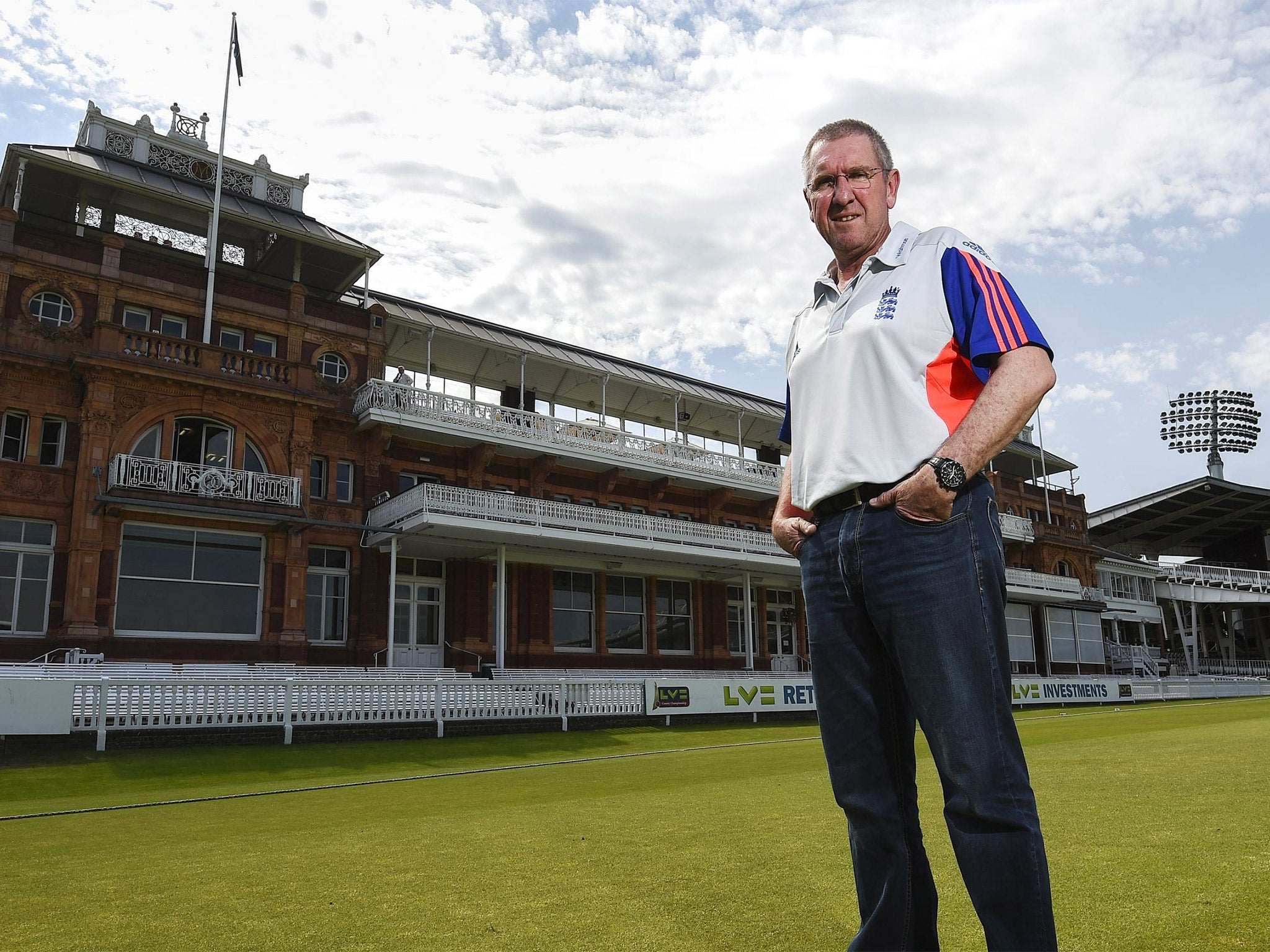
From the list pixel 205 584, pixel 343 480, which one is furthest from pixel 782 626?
pixel 205 584

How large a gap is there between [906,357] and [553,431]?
2667 cm

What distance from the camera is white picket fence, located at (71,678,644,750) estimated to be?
14.4 m

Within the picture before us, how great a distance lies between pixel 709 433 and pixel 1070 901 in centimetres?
3519

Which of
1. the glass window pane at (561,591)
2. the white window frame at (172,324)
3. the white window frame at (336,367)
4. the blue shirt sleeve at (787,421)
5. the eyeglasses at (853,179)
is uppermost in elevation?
the white window frame at (172,324)

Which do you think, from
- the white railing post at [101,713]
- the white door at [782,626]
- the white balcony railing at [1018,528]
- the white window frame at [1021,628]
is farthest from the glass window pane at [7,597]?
the white balcony railing at [1018,528]

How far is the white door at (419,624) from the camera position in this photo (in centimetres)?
2575

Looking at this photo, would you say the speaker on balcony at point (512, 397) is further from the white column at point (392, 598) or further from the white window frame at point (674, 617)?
the white column at point (392, 598)

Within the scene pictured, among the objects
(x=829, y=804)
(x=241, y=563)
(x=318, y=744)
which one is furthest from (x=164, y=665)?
(x=829, y=804)

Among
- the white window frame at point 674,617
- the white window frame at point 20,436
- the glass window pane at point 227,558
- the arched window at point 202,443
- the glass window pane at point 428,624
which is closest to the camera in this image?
the white window frame at point 20,436

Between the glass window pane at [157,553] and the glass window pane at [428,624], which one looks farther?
the glass window pane at [428,624]

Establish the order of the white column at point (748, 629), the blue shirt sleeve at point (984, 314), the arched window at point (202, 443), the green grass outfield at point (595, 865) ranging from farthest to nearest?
the white column at point (748, 629), the arched window at point (202, 443), the green grass outfield at point (595, 865), the blue shirt sleeve at point (984, 314)

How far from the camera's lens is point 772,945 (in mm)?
2846

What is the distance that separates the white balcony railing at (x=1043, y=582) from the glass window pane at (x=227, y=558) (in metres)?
31.0

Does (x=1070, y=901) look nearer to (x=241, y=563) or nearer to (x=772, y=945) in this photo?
(x=772, y=945)
